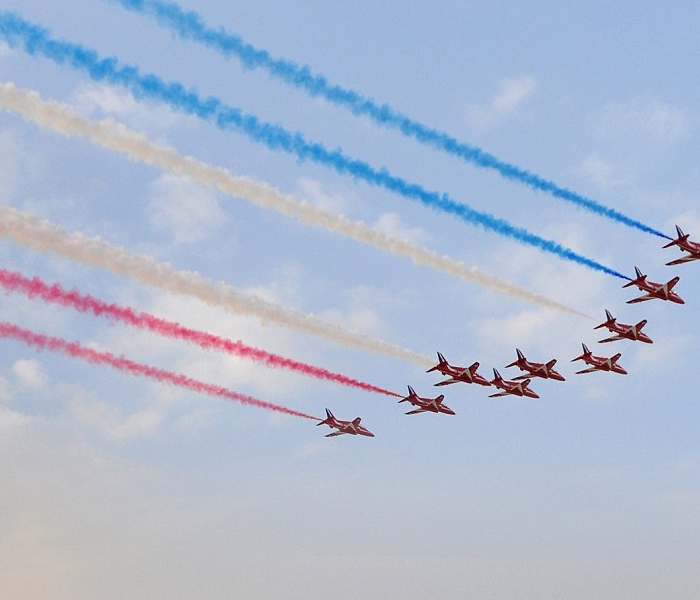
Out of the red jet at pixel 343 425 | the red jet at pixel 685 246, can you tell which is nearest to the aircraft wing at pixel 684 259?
the red jet at pixel 685 246

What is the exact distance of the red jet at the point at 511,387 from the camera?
6059 cm

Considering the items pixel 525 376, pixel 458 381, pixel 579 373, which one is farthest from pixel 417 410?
pixel 579 373

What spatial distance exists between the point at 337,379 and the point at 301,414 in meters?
4.88

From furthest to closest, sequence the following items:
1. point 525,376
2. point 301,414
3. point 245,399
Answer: point 525,376
point 301,414
point 245,399

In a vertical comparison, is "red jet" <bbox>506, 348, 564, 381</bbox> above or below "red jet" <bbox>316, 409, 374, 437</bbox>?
above

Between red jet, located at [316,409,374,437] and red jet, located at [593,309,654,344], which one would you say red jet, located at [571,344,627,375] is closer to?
red jet, located at [593,309,654,344]

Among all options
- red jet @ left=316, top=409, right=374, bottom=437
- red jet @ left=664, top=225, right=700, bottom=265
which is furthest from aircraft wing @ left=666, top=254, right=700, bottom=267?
red jet @ left=316, top=409, right=374, bottom=437

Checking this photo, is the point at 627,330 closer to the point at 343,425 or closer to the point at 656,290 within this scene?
the point at 656,290

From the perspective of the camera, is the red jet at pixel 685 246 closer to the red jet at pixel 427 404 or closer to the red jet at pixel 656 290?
the red jet at pixel 656 290

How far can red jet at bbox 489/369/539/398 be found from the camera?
6059 centimetres

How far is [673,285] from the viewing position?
57.1 meters

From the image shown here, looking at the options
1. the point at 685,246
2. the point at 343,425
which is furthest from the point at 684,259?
the point at 343,425

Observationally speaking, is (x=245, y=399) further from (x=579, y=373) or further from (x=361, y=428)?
(x=579, y=373)

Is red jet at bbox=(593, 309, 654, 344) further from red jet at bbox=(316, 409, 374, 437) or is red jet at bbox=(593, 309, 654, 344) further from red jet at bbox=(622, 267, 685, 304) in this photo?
red jet at bbox=(316, 409, 374, 437)
